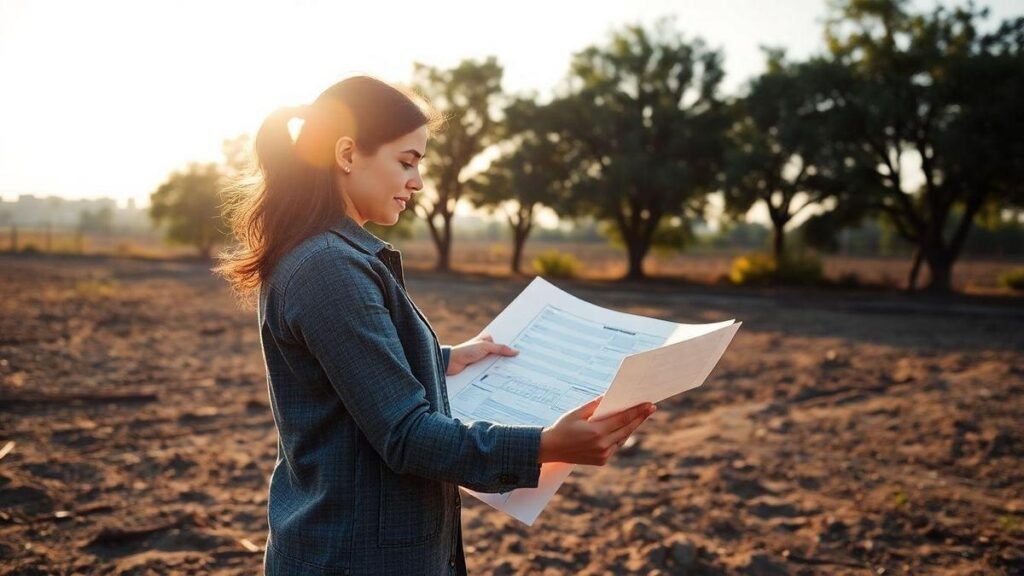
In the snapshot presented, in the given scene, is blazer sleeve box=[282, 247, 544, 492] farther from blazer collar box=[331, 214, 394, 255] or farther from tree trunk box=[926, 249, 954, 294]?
tree trunk box=[926, 249, 954, 294]

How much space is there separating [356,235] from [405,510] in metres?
0.51

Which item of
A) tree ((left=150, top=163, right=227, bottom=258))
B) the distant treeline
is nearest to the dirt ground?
the distant treeline

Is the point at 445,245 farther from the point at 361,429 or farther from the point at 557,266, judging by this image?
the point at 361,429

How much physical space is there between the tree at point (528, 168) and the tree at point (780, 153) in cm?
637

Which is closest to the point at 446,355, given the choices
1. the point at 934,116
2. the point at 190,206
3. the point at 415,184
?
the point at 415,184

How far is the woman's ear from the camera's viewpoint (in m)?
1.40

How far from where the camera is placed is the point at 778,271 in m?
24.4

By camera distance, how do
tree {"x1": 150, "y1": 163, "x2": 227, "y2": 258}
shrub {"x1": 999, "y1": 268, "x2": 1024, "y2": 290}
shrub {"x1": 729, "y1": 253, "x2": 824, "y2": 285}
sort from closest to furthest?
shrub {"x1": 999, "y1": 268, "x2": 1024, "y2": 290}
shrub {"x1": 729, "y1": 253, "x2": 824, "y2": 285}
tree {"x1": 150, "y1": 163, "x2": 227, "y2": 258}

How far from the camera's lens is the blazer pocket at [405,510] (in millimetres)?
1360

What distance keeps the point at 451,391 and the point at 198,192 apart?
40268mm

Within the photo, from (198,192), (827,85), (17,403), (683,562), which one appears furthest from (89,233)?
(683,562)

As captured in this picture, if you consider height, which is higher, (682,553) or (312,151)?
(312,151)

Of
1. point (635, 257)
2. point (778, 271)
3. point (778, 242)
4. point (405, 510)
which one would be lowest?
point (405, 510)

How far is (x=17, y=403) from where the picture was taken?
225 inches
